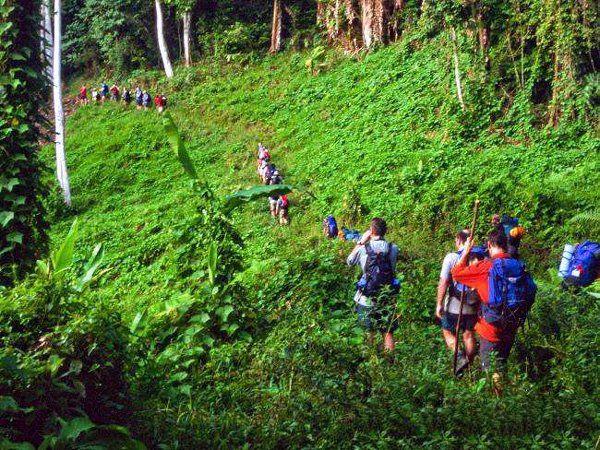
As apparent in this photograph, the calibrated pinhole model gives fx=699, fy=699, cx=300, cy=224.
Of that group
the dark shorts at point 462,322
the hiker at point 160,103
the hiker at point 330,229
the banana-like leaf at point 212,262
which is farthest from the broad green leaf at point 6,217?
the hiker at point 160,103

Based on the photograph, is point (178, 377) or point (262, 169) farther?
point (262, 169)

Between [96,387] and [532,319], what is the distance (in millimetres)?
4533

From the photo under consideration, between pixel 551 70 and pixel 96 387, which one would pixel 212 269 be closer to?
pixel 96 387

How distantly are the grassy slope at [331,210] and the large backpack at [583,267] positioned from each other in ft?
1.78

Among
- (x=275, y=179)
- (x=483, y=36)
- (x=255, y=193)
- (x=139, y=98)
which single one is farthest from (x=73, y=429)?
(x=139, y=98)

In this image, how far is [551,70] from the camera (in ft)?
55.6

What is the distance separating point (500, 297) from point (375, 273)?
5.00ft

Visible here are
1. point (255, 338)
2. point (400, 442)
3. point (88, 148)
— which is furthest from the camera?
Answer: point (88, 148)

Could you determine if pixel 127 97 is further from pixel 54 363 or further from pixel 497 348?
pixel 54 363

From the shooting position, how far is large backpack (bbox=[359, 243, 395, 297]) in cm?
717

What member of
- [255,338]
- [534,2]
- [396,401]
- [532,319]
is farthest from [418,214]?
[396,401]

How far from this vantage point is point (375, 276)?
717cm

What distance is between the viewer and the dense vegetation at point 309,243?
4531mm

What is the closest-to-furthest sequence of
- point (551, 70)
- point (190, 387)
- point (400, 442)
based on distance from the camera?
1. point (400, 442)
2. point (190, 387)
3. point (551, 70)
